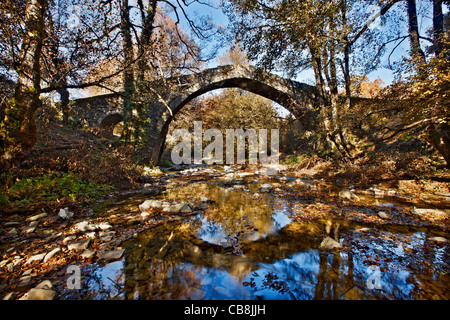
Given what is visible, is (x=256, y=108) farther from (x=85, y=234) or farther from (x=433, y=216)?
(x=85, y=234)

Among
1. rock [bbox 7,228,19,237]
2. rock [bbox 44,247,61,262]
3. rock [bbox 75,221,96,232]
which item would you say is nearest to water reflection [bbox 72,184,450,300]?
rock [bbox 44,247,61,262]

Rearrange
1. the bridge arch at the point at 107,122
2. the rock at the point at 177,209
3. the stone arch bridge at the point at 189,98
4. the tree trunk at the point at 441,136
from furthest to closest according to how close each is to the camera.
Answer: the bridge arch at the point at 107,122
the stone arch bridge at the point at 189,98
the tree trunk at the point at 441,136
the rock at the point at 177,209

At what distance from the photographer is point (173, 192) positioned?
5605 millimetres

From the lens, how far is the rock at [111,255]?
7.01ft

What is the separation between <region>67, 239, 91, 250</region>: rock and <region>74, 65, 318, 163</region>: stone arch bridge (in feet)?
25.2

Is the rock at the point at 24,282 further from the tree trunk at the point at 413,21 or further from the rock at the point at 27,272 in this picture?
the tree trunk at the point at 413,21

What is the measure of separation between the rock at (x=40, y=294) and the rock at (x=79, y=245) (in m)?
0.82

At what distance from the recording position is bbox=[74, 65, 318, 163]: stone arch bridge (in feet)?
33.4

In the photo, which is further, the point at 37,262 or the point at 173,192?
the point at 173,192

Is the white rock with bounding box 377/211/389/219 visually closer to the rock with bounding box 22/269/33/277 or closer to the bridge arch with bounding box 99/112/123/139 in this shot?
the rock with bounding box 22/269/33/277

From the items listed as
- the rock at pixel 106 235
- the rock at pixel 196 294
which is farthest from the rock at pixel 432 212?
the rock at pixel 106 235

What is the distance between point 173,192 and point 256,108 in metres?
9.74

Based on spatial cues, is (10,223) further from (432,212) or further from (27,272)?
(432,212)
